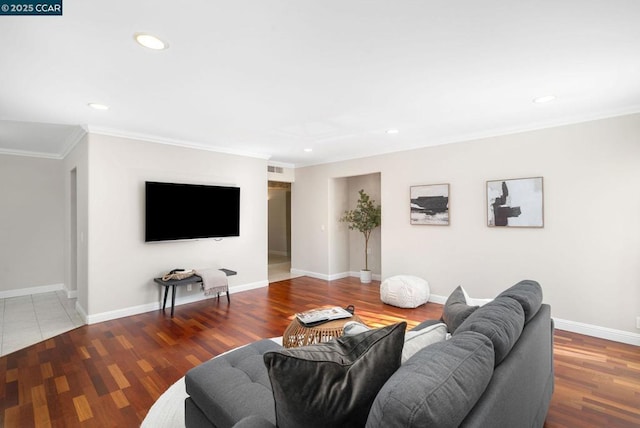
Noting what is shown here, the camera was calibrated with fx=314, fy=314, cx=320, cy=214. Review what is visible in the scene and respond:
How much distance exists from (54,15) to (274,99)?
65.8 inches

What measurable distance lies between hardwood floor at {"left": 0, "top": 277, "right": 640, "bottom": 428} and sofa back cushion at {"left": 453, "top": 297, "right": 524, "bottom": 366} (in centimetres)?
112

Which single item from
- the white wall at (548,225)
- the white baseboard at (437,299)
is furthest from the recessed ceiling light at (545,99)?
the white baseboard at (437,299)

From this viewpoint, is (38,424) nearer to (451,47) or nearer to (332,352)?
(332,352)

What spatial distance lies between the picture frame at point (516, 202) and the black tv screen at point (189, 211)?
393 centimetres

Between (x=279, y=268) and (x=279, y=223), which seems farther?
(x=279, y=223)

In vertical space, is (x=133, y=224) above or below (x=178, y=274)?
above

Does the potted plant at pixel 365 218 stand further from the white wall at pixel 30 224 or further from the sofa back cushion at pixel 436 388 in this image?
the white wall at pixel 30 224

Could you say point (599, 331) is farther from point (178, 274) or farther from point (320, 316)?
point (178, 274)

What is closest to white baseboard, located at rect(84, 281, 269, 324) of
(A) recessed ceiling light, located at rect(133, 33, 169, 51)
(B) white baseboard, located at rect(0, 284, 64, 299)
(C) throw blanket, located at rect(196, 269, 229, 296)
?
(C) throw blanket, located at rect(196, 269, 229, 296)

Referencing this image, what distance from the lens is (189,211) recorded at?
4.81 meters

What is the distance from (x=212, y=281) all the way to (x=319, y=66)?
334 cm

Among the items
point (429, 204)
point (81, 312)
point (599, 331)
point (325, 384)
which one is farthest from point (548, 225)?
point (81, 312)

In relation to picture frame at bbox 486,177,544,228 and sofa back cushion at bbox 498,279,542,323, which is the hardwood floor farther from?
picture frame at bbox 486,177,544,228

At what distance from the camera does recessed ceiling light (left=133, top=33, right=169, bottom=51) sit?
1.97 metres
